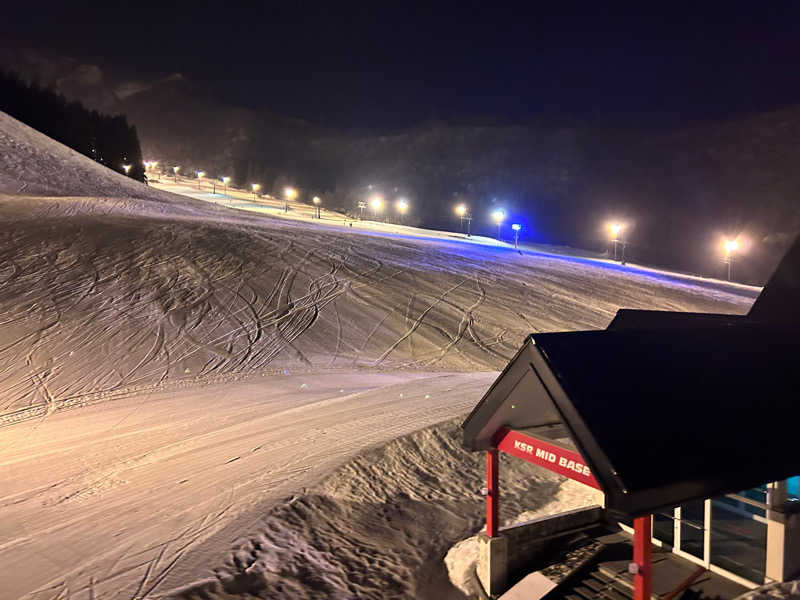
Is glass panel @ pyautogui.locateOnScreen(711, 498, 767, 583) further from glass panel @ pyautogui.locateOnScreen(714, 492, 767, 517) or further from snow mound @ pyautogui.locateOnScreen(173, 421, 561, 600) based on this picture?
snow mound @ pyautogui.locateOnScreen(173, 421, 561, 600)

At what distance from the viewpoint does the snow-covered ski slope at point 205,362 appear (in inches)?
317

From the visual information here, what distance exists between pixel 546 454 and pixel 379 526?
446 centimetres

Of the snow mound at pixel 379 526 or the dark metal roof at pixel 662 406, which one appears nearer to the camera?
the dark metal roof at pixel 662 406

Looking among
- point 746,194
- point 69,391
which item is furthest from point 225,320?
point 746,194

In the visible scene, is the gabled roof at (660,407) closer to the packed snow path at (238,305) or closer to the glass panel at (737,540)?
the glass panel at (737,540)

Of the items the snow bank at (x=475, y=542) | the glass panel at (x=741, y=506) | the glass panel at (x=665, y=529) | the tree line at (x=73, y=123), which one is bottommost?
the snow bank at (x=475, y=542)

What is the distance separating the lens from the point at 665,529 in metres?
7.70

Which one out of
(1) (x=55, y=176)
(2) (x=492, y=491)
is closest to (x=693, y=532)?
(2) (x=492, y=491)

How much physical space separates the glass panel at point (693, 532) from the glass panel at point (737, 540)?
9.7 inches

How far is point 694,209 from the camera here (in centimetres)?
9938

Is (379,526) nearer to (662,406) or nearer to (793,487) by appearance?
(662,406)

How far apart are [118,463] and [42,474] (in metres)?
1.19

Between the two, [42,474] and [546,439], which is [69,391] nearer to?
[42,474]

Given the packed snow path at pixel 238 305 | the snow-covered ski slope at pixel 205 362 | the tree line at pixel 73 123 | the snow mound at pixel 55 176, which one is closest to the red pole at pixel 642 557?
the snow-covered ski slope at pixel 205 362
